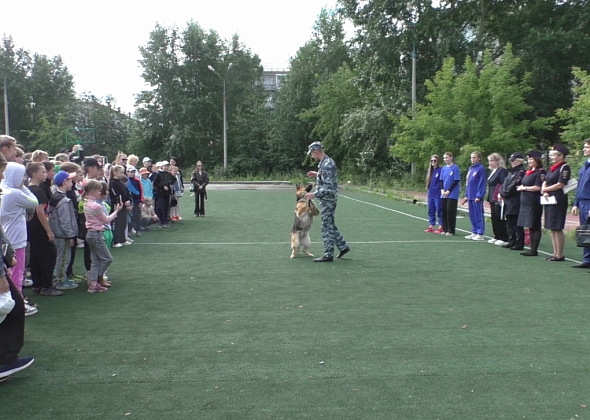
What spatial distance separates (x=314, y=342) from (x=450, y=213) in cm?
896

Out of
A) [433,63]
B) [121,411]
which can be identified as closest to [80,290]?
[121,411]

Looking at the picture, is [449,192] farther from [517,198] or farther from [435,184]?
[517,198]

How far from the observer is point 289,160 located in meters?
54.0

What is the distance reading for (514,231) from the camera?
38.3 ft

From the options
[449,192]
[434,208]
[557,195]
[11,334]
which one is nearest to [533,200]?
[557,195]

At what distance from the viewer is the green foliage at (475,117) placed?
23.3 metres

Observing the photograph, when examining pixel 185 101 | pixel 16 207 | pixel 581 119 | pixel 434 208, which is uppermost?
pixel 185 101

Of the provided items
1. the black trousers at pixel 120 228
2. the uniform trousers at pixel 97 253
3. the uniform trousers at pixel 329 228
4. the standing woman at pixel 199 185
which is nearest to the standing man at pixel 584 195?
the uniform trousers at pixel 329 228

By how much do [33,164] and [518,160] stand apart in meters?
8.97

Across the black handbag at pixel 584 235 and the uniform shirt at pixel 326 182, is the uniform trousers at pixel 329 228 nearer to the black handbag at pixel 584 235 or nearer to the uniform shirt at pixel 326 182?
the uniform shirt at pixel 326 182

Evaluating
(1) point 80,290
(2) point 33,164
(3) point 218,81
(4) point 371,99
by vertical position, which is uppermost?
(3) point 218,81

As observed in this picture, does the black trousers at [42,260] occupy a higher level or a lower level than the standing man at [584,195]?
lower

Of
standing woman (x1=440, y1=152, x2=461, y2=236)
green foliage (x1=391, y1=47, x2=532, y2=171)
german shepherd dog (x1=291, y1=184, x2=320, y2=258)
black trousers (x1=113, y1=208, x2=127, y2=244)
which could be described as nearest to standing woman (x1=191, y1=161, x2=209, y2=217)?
black trousers (x1=113, y1=208, x2=127, y2=244)

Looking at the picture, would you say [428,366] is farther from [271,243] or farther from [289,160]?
[289,160]
